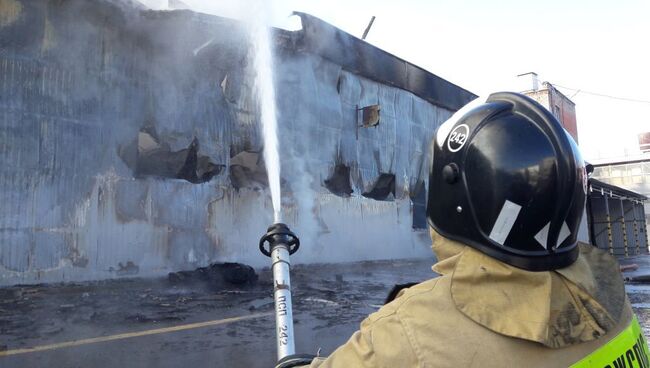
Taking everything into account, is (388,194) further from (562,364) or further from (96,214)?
(562,364)

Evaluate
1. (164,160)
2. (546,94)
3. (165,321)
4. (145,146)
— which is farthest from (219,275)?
(546,94)

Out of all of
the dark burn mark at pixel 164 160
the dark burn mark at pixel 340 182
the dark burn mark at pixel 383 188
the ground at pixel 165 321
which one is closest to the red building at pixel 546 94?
the dark burn mark at pixel 383 188

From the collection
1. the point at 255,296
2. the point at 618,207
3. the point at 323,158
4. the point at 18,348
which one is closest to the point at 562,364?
the point at 18,348

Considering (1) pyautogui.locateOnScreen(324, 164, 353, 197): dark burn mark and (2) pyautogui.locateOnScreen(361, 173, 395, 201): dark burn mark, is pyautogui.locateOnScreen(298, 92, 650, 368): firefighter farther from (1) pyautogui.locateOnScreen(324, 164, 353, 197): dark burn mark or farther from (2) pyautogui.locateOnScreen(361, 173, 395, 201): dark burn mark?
(2) pyautogui.locateOnScreen(361, 173, 395, 201): dark burn mark

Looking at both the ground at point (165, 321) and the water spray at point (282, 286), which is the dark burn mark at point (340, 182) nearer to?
the ground at point (165, 321)

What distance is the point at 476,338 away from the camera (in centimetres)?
96

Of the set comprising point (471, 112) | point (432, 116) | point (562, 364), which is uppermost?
point (432, 116)

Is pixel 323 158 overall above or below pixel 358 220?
above

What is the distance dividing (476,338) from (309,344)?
12.9 ft

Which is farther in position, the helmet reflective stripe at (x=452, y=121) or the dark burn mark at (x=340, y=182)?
the dark burn mark at (x=340, y=182)

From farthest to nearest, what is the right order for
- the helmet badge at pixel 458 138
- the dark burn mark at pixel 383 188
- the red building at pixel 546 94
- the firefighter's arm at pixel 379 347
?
the red building at pixel 546 94
the dark burn mark at pixel 383 188
the helmet badge at pixel 458 138
the firefighter's arm at pixel 379 347

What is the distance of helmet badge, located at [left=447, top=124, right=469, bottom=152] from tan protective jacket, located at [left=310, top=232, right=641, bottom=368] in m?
0.31

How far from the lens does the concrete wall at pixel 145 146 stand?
6.77 meters

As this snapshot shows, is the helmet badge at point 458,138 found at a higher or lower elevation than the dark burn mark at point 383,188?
lower
